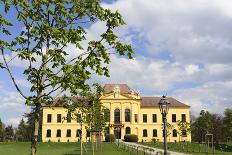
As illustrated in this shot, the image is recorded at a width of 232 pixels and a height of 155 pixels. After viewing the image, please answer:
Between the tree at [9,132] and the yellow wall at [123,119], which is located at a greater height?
the yellow wall at [123,119]

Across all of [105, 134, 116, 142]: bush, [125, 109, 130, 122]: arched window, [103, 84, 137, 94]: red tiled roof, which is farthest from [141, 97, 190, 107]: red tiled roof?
[105, 134, 116, 142]: bush

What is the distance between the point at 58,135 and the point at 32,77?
83191 mm

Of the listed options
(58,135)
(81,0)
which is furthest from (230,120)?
(81,0)

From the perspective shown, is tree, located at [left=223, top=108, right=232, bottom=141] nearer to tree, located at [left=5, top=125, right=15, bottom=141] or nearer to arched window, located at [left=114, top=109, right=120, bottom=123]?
arched window, located at [left=114, top=109, right=120, bottom=123]

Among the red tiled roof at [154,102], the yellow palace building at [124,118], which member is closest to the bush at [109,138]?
the yellow palace building at [124,118]

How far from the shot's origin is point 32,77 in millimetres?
11109

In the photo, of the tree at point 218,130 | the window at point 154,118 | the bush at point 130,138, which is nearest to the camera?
the bush at point 130,138

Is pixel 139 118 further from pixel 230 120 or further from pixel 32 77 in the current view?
pixel 32 77

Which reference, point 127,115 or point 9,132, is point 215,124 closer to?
point 127,115

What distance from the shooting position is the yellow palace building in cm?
8856

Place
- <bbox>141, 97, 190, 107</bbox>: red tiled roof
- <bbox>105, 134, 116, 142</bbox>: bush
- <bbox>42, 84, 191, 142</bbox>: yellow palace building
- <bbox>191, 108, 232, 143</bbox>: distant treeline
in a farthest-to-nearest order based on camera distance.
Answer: <bbox>141, 97, 190, 107</bbox>: red tiled roof < <bbox>42, 84, 191, 142</bbox>: yellow palace building < <bbox>105, 134, 116, 142</bbox>: bush < <bbox>191, 108, 232, 143</bbox>: distant treeline

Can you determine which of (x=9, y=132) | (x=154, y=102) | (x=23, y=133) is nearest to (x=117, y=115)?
(x=154, y=102)

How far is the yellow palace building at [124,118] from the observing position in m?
88.6

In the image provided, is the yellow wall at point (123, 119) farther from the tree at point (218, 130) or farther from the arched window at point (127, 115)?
the tree at point (218, 130)
